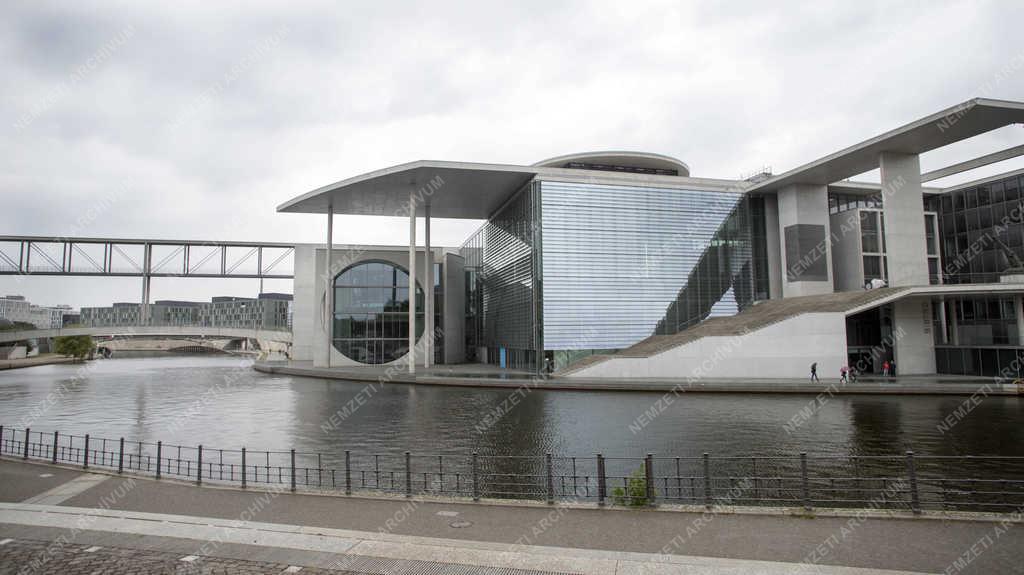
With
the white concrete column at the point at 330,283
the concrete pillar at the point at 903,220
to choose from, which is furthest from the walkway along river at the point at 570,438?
the white concrete column at the point at 330,283

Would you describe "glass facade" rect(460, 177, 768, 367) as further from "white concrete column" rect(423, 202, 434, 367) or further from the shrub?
the shrub

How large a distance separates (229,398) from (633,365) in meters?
24.1

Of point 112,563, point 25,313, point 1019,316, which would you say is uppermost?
point 25,313

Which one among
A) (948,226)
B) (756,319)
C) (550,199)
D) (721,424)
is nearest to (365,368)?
(550,199)

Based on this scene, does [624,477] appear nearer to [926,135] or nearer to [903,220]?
[926,135]

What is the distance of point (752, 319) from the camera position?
41375 millimetres

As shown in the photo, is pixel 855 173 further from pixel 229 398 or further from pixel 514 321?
pixel 229 398

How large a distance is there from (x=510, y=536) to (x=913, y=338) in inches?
1563

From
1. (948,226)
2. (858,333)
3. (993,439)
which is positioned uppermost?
(948,226)

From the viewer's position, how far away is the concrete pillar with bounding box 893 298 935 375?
3844 cm

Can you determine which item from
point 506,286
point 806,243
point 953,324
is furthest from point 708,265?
point 953,324

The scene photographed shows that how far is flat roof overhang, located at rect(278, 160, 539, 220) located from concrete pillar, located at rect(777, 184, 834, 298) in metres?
21.2

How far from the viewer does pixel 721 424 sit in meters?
21.7

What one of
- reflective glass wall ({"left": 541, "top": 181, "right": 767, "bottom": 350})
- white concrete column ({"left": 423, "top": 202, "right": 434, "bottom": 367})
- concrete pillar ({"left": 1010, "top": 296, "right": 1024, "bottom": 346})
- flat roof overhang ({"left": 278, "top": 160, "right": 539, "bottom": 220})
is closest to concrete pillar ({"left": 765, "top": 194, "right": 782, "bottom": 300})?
reflective glass wall ({"left": 541, "top": 181, "right": 767, "bottom": 350})
